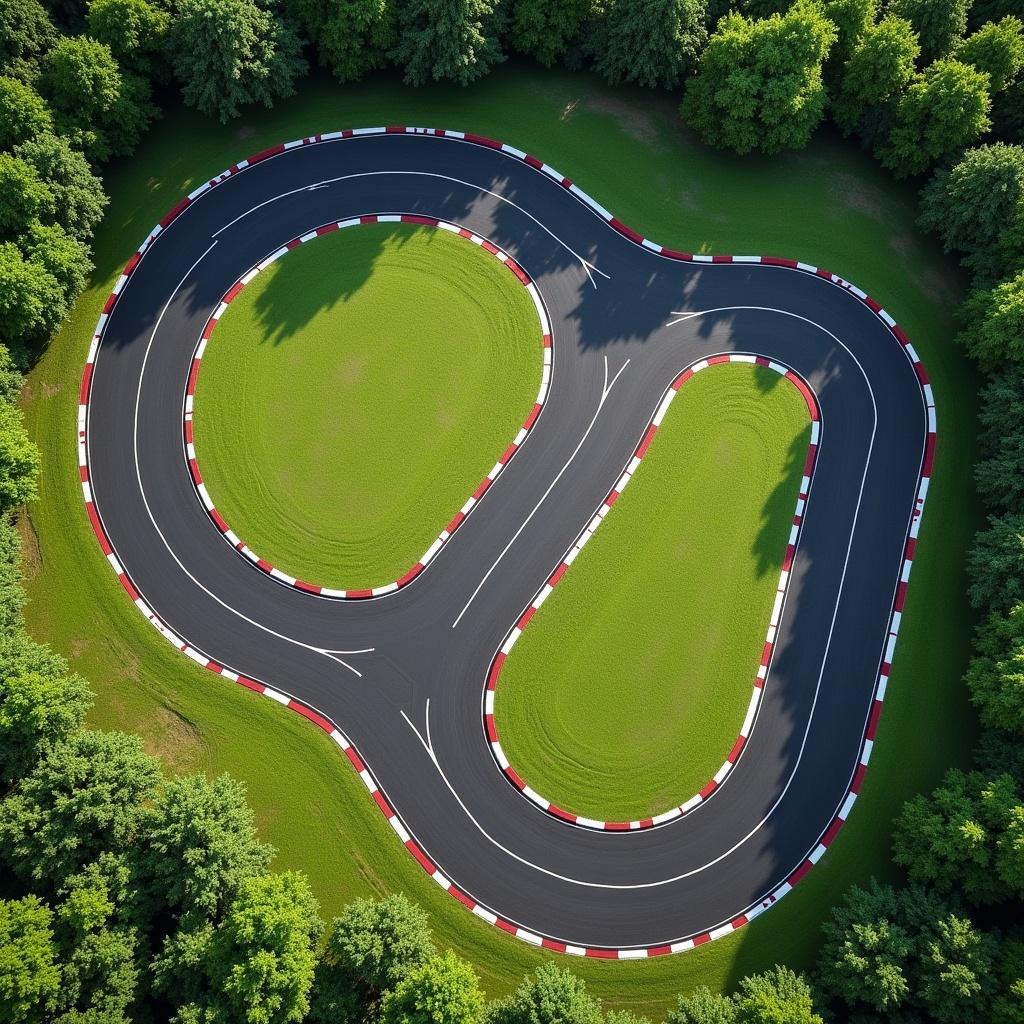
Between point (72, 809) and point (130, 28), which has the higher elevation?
point (130, 28)

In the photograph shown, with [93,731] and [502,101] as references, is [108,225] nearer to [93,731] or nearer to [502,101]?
[502,101]

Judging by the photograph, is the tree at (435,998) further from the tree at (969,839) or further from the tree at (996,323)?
the tree at (996,323)

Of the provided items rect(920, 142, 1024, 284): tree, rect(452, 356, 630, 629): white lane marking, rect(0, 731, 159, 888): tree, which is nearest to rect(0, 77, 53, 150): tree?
rect(0, 731, 159, 888): tree

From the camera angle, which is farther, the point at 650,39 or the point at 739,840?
the point at 650,39

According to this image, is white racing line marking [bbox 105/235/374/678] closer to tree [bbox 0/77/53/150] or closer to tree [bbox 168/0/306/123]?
tree [bbox 0/77/53/150]

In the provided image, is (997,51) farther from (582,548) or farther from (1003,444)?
(582,548)

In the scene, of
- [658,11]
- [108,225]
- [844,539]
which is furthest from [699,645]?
[108,225]

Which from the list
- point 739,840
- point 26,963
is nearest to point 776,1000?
point 739,840
